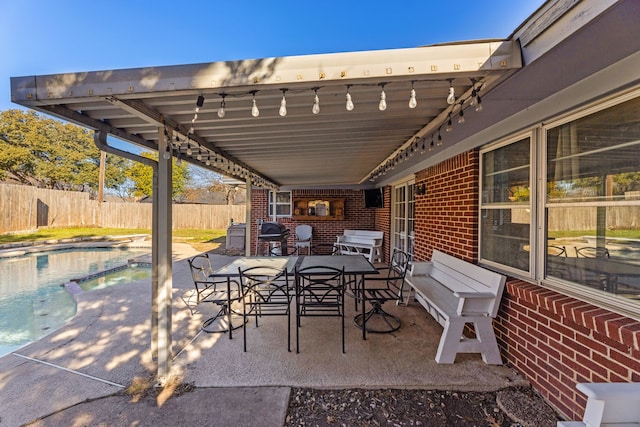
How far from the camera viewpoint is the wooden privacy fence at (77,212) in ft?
39.3

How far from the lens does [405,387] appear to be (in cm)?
226

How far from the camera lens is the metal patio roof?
1698 mm

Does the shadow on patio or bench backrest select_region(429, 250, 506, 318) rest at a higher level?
bench backrest select_region(429, 250, 506, 318)

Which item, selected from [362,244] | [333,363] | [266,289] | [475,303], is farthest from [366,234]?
[333,363]

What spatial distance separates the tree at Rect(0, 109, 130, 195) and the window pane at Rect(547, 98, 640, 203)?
735 inches

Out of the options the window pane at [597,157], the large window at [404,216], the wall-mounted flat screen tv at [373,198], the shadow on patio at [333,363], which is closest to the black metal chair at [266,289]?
the shadow on patio at [333,363]

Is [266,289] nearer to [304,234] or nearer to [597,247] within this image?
[597,247]

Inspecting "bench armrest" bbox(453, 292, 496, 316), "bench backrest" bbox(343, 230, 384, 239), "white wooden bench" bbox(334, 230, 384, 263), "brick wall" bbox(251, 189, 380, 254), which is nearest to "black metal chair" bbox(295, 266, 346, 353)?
"bench armrest" bbox(453, 292, 496, 316)

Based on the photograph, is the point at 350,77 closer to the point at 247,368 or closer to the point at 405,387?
the point at 405,387

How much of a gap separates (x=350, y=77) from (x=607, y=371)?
2.35 metres

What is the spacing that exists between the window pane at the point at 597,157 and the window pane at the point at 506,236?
391 millimetres

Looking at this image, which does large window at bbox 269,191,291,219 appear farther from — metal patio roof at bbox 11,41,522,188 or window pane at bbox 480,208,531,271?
window pane at bbox 480,208,531,271

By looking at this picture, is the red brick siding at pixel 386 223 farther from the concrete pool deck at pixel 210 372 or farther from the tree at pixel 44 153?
the tree at pixel 44 153

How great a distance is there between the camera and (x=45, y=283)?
20.7 ft
